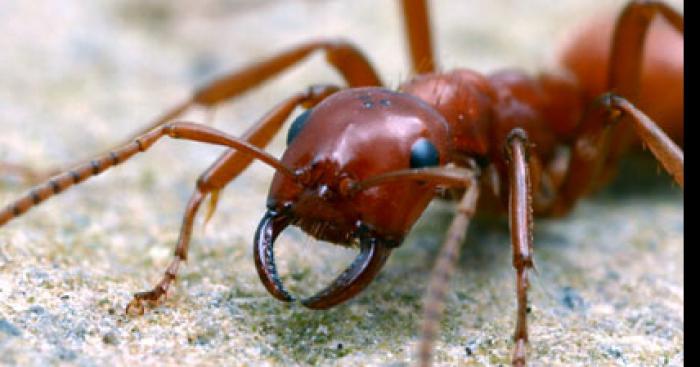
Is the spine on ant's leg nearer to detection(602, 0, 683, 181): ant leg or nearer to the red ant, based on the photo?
the red ant

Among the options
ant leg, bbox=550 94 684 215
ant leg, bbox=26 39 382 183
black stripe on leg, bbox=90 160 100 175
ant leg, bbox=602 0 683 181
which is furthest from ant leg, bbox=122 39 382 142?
black stripe on leg, bbox=90 160 100 175

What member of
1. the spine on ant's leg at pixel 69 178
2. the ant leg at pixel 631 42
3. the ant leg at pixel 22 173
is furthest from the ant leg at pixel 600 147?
the ant leg at pixel 22 173

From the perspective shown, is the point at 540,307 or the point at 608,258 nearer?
the point at 540,307

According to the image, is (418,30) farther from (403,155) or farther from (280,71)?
(403,155)

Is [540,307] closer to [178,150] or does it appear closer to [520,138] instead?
[520,138]

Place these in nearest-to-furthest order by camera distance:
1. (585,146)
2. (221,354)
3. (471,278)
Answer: (221,354) < (471,278) < (585,146)

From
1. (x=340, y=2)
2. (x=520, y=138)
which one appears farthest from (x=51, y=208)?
(x=340, y=2)

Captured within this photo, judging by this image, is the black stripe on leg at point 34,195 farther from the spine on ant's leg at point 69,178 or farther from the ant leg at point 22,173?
the ant leg at point 22,173

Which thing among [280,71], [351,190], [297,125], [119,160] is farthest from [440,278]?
[280,71]
